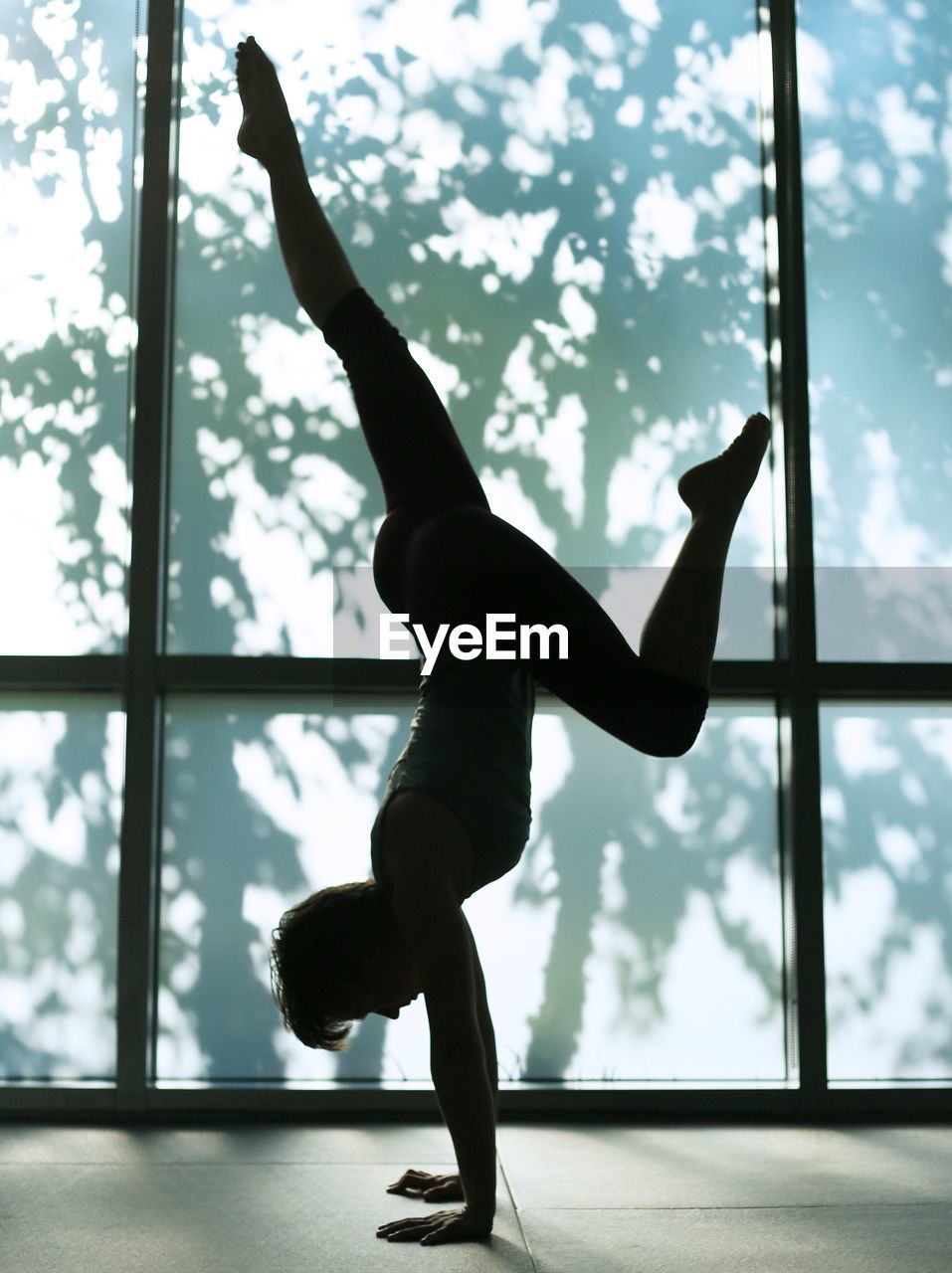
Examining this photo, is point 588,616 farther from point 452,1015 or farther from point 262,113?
point 262,113

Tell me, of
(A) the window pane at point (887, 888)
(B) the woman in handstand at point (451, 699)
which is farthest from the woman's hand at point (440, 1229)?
(A) the window pane at point (887, 888)

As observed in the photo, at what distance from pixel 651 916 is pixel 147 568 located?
1468mm

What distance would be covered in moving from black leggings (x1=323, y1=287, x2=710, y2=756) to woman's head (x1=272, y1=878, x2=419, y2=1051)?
45 cm

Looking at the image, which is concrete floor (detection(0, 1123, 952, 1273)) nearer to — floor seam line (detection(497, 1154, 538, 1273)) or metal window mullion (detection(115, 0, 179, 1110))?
floor seam line (detection(497, 1154, 538, 1273))

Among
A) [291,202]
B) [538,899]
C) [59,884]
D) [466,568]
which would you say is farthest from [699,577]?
[59,884]

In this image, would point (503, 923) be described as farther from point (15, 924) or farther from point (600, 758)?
point (15, 924)

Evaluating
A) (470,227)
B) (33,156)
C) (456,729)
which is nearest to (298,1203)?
(456,729)

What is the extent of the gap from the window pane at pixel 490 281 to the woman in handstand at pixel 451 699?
3.11ft

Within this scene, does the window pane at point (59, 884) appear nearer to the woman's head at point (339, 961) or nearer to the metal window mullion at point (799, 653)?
the woman's head at point (339, 961)

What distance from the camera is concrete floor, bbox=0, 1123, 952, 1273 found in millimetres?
1689

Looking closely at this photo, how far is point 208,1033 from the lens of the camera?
2789 mm

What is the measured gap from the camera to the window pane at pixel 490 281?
2926mm

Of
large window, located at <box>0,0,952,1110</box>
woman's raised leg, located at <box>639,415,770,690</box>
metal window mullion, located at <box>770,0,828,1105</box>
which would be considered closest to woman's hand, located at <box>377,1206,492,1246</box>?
woman's raised leg, located at <box>639,415,770,690</box>

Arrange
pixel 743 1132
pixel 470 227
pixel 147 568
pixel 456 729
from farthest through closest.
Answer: pixel 470 227 → pixel 147 568 → pixel 743 1132 → pixel 456 729
